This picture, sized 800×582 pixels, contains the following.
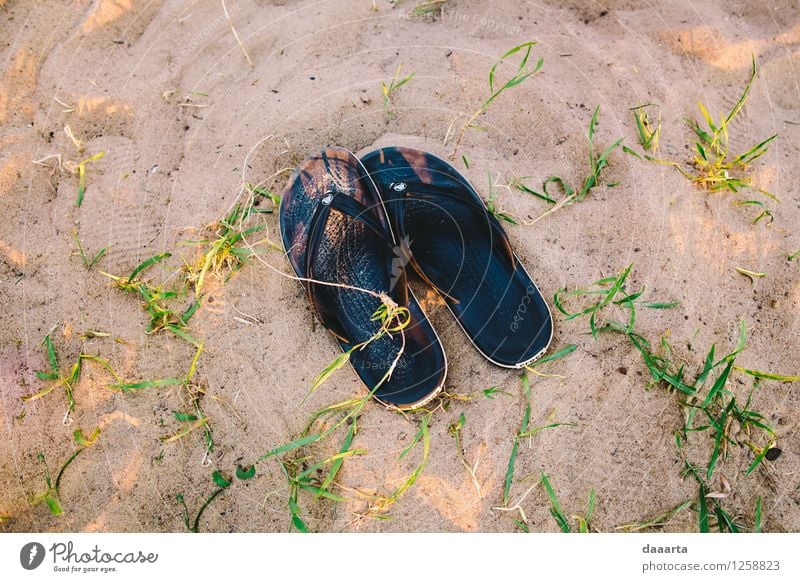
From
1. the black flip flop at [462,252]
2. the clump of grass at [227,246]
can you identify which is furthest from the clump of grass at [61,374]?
the black flip flop at [462,252]

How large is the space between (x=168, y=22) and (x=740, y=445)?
240 cm

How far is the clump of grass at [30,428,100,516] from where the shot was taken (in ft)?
5.30

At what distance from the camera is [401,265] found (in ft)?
5.82

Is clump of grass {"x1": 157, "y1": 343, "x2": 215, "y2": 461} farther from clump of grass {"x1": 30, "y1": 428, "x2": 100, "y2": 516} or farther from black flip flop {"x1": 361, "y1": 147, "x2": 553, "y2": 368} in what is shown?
black flip flop {"x1": 361, "y1": 147, "x2": 553, "y2": 368}

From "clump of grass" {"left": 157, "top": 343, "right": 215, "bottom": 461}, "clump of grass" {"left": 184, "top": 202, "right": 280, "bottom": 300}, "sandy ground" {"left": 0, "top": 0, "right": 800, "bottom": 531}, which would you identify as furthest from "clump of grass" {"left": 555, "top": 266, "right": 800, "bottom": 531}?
"clump of grass" {"left": 157, "top": 343, "right": 215, "bottom": 461}

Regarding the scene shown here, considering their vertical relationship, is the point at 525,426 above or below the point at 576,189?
below

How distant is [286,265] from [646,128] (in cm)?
132

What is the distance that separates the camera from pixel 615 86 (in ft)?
6.33

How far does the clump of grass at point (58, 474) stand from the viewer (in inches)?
Answer: 63.6

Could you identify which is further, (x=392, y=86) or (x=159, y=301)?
(x=392, y=86)

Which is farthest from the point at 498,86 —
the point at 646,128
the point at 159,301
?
the point at 159,301

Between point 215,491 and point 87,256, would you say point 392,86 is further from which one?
point 215,491

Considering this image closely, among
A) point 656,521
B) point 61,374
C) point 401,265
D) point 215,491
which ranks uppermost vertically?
point 61,374
